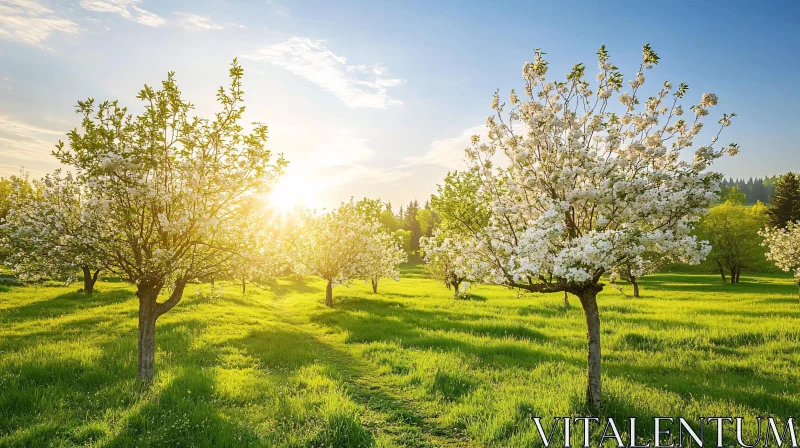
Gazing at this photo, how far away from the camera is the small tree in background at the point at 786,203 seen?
63944mm

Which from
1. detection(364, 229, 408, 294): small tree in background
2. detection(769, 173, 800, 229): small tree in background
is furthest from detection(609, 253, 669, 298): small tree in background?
detection(769, 173, 800, 229): small tree in background

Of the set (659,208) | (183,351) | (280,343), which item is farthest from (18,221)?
(659,208)

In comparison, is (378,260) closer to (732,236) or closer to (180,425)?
(180,425)

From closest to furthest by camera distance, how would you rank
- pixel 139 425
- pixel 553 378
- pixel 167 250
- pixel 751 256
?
pixel 139 425
pixel 167 250
pixel 553 378
pixel 751 256

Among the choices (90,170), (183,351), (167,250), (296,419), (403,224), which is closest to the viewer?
(296,419)

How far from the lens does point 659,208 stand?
8.30 meters

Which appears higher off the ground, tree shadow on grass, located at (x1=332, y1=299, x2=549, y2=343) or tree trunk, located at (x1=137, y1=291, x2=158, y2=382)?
tree trunk, located at (x1=137, y1=291, x2=158, y2=382)

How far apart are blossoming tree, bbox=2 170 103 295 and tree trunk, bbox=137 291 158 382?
1675mm

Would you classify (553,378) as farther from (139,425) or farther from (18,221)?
(18,221)

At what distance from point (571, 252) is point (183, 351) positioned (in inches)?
618

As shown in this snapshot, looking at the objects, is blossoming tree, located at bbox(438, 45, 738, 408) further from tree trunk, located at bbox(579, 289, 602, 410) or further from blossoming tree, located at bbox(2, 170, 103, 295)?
blossoming tree, located at bbox(2, 170, 103, 295)

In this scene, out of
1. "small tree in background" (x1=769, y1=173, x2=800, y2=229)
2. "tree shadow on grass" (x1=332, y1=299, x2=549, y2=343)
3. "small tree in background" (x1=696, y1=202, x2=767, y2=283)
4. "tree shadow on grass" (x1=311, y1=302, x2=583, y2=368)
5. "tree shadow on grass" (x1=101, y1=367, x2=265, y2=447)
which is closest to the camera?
"tree shadow on grass" (x1=101, y1=367, x2=265, y2=447)

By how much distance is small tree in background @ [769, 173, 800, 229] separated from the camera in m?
63.9

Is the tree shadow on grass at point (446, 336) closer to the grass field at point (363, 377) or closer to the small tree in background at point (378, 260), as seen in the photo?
the grass field at point (363, 377)
